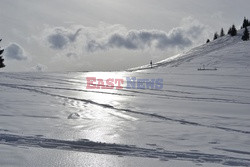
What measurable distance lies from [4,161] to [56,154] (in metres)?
0.93

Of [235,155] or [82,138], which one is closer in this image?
[235,155]

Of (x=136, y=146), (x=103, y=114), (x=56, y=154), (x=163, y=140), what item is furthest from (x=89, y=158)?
(x=103, y=114)

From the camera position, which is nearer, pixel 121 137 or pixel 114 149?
pixel 114 149

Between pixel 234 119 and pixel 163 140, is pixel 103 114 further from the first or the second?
pixel 234 119

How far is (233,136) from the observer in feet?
23.7

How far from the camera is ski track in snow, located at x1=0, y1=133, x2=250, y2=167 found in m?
5.34

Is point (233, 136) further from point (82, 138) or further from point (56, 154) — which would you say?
point (56, 154)

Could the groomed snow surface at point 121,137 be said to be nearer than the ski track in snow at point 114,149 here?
Yes

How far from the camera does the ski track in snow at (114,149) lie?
210 inches

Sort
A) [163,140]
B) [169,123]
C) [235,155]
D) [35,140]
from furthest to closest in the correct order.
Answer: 1. [169,123]
2. [163,140]
3. [35,140]
4. [235,155]

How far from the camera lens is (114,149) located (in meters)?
5.75

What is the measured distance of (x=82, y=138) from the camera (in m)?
6.39

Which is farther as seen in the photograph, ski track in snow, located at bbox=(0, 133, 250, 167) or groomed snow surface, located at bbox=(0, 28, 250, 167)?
ski track in snow, located at bbox=(0, 133, 250, 167)

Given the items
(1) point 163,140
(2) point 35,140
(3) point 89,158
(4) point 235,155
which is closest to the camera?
(3) point 89,158
